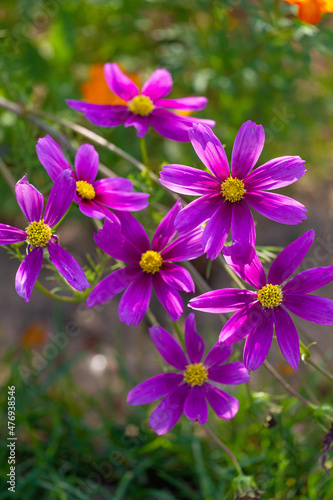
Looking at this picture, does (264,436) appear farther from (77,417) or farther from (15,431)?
(15,431)

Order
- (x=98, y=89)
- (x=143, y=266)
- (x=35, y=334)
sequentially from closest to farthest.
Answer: (x=143, y=266) < (x=98, y=89) < (x=35, y=334)

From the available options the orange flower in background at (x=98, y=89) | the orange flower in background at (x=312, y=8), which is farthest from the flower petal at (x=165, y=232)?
the orange flower in background at (x=98, y=89)

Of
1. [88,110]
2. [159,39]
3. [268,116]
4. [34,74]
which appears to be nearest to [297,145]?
[268,116]

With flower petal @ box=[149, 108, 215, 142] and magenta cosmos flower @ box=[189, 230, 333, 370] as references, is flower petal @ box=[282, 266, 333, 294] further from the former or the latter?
flower petal @ box=[149, 108, 215, 142]

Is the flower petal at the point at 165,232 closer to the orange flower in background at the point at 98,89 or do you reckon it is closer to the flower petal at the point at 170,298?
the flower petal at the point at 170,298

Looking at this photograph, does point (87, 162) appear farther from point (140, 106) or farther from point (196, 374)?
point (196, 374)

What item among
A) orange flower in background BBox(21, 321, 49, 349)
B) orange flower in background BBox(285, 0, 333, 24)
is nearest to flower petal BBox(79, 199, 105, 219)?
orange flower in background BBox(285, 0, 333, 24)

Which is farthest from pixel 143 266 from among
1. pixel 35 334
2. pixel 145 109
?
pixel 35 334
